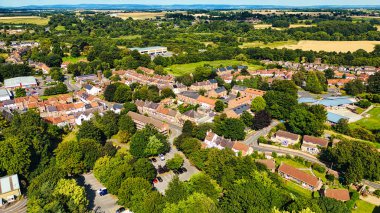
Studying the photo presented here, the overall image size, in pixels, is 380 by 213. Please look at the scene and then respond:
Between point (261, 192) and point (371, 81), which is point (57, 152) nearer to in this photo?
point (261, 192)

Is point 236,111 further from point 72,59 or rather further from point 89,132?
point 72,59

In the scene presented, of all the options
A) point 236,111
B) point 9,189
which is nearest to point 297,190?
point 236,111

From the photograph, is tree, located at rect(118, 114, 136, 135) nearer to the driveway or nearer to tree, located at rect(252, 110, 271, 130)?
the driveway

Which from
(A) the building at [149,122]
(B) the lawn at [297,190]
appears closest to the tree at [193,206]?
(B) the lawn at [297,190]

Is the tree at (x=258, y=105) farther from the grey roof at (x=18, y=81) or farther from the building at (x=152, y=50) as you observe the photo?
the building at (x=152, y=50)

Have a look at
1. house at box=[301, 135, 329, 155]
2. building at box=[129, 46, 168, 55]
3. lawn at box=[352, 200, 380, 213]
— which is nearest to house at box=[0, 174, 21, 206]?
lawn at box=[352, 200, 380, 213]

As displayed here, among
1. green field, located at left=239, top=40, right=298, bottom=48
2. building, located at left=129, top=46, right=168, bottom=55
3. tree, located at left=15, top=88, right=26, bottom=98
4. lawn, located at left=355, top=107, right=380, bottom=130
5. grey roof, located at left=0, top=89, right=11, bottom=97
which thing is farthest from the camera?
green field, located at left=239, top=40, right=298, bottom=48

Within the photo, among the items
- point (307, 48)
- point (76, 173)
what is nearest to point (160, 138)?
point (76, 173)
